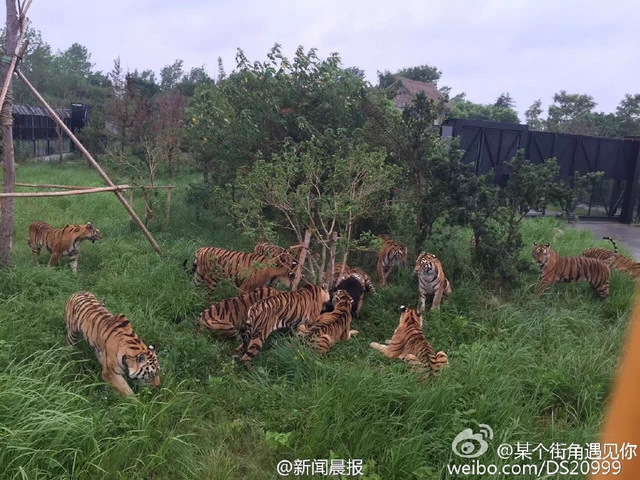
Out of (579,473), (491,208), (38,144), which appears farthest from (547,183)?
(38,144)

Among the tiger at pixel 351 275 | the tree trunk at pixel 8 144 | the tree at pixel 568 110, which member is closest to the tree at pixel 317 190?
the tiger at pixel 351 275

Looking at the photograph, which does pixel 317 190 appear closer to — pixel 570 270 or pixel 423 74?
pixel 570 270

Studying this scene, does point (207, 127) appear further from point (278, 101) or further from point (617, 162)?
point (617, 162)

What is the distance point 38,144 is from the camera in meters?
19.4

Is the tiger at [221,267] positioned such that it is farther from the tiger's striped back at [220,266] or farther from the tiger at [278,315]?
the tiger at [278,315]

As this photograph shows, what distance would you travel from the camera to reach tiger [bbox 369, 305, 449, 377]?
427cm

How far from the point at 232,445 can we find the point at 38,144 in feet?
63.5

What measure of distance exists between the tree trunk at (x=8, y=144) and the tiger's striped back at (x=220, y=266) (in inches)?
85.8

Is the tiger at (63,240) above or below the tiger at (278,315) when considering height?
above

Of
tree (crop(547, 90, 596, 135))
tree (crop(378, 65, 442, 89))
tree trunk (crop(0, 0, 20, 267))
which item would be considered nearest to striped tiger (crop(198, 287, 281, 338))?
tree trunk (crop(0, 0, 20, 267))

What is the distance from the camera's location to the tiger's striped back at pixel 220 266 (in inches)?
245

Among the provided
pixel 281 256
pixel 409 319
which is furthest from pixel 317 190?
pixel 409 319

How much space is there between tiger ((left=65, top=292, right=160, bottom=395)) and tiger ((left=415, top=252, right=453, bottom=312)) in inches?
126

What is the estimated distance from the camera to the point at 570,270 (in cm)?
676
